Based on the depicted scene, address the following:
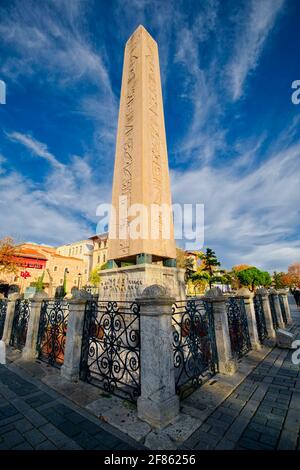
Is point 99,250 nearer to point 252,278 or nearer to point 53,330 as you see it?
point 252,278

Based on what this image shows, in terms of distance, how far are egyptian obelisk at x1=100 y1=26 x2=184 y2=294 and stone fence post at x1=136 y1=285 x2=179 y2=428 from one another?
219cm

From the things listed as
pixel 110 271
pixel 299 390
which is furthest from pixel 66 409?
pixel 299 390

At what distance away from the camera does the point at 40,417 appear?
2.96 meters

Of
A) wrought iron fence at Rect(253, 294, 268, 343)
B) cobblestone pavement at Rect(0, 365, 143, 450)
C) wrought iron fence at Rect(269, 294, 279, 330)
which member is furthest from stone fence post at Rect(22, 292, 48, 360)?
wrought iron fence at Rect(269, 294, 279, 330)

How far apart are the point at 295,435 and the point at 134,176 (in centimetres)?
604

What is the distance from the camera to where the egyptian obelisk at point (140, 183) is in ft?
19.4

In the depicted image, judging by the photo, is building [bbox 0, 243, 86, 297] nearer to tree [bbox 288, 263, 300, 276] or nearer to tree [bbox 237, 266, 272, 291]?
tree [bbox 237, 266, 272, 291]

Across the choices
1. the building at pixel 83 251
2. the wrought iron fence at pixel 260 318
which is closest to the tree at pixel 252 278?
the building at pixel 83 251

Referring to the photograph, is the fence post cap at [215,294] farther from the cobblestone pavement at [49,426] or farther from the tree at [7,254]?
the tree at [7,254]

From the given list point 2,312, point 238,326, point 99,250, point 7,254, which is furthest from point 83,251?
point 238,326

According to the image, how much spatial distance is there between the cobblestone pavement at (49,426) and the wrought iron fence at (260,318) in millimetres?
6215

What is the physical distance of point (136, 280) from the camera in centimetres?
557

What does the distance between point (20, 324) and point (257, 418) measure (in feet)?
22.9
